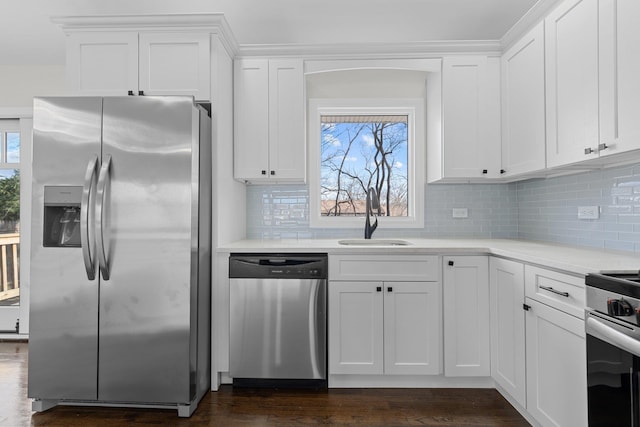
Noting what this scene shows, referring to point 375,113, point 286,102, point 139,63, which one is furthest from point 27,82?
point 375,113

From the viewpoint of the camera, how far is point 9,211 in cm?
356

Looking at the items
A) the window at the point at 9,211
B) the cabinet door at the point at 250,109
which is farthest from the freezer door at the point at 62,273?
the window at the point at 9,211

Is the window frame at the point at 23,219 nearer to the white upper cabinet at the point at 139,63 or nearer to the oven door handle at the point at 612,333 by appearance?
the white upper cabinet at the point at 139,63

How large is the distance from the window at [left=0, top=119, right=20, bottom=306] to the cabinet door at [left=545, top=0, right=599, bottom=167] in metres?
4.39

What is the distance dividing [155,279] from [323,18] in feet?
6.89

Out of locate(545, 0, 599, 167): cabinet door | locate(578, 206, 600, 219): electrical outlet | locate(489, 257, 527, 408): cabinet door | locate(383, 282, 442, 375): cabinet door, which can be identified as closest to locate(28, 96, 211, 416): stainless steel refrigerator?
locate(383, 282, 442, 375): cabinet door

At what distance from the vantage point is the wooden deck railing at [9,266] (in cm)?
354

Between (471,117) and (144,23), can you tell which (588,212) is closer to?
(471,117)

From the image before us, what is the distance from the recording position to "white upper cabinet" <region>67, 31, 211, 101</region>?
246 centimetres

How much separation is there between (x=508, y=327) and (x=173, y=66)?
8.70 ft

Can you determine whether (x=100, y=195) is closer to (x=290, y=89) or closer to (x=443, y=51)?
(x=290, y=89)

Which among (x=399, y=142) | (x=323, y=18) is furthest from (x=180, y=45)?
(x=399, y=142)

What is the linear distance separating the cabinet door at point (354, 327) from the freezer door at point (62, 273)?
1.41 m

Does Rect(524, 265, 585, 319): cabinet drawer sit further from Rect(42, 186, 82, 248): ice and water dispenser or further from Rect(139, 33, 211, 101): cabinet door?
Rect(42, 186, 82, 248): ice and water dispenser
